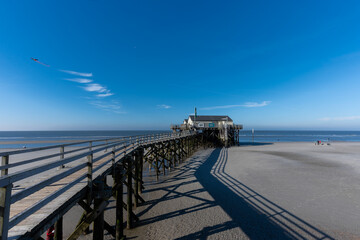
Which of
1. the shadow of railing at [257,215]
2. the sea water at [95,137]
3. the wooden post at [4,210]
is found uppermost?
the wooden post at [4,210]

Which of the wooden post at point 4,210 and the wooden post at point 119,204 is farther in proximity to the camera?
the wooden post at point 119,204

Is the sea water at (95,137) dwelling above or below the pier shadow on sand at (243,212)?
above

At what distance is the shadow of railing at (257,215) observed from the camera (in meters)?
6.54

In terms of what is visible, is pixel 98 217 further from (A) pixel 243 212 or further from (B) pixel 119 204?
(A) pixel 243 212

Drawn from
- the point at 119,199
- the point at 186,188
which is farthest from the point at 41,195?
the point at 186,188

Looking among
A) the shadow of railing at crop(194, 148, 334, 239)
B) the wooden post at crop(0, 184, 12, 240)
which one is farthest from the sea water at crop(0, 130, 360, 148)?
the wooden post at crop(0, 184, 12, 240)

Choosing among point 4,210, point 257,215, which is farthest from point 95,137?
point 4,210

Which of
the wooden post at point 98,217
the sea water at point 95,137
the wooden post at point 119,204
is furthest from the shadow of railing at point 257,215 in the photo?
→ the sea water at point 95,137

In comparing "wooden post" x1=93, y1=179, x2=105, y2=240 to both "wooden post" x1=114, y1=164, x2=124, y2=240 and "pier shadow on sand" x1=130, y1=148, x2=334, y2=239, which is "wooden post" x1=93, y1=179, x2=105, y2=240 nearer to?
"wooden post" x1=114, y1=164, x2=124, y2=240

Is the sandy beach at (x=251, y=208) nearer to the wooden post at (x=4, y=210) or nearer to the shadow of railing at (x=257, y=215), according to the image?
the shadow of railing at (x=257, y=215)

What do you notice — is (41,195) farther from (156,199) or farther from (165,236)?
(156,199)

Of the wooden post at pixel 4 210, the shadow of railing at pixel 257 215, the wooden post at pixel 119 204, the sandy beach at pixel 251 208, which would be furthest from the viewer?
the sandy beach at pixel 251 208

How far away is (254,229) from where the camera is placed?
22.3ft

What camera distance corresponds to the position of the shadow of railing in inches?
257
